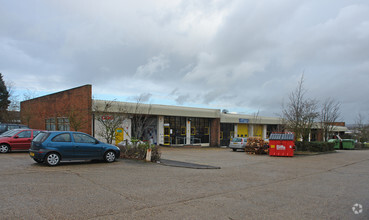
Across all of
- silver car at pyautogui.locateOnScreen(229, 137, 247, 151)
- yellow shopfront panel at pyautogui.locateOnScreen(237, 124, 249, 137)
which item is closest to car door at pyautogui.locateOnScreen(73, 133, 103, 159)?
silver car at pyautogui.locateOnScreen(229, 137, 247, 151)

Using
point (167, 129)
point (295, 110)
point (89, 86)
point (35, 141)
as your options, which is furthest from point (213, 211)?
point (167, 129)

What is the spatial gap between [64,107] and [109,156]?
1526cm

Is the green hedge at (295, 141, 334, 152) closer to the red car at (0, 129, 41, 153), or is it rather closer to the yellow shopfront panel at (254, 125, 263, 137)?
the yellow shopfront panel at (254, 125, 263, 137)

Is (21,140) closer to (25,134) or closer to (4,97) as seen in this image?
(25,134)

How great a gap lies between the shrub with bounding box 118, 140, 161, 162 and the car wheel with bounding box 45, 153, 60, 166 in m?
4.26

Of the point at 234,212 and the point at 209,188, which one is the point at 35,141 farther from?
the point at 234,212

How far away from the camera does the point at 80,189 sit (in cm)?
738

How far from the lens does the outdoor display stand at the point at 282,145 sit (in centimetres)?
2020

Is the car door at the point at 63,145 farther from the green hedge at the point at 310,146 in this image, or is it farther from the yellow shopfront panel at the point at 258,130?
the yellow shopfront panel at the point at 258,130

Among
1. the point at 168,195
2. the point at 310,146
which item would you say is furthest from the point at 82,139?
the point at 310,146

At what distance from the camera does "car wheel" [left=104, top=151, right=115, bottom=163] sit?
12781 mm

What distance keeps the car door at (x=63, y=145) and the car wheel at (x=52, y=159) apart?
0.72ft

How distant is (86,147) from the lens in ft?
39.4

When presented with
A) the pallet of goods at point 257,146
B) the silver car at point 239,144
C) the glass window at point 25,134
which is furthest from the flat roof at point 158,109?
the pallet of goods at point 257,146
